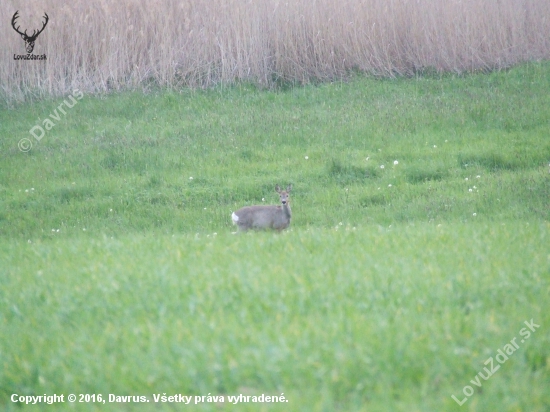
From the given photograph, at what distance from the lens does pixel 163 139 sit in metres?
15.8

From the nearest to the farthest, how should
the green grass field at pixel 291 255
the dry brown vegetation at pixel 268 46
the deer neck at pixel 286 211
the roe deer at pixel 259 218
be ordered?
the green grass field at pixel 291 255, the roe deer at pixel 259 218, the deer neck at pixel 286 211, the dry brown vegetation at pixel 268 46

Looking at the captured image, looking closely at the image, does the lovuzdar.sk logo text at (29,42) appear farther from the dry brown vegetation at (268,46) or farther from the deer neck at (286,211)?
the deer neck at (286,211)

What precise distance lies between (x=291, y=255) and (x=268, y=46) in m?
12.1

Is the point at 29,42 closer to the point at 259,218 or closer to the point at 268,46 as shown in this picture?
the point at 268,46

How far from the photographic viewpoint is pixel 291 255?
7844 millimetres

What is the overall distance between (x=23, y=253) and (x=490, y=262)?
18.6ft

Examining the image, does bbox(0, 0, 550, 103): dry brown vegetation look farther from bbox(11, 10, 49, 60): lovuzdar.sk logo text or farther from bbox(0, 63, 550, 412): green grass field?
bbox(0, 63, 550, 412): green grass field

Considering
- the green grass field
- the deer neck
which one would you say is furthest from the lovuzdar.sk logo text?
the deer neck

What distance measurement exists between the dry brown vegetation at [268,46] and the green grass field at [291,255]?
5.50 ft

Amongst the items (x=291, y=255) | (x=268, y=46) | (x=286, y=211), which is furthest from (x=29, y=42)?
(x=291, y=255)

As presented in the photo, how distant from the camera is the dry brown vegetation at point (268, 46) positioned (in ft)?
61.4

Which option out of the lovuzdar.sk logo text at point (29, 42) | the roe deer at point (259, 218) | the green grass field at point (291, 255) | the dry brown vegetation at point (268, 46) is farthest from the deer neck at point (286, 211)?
the lovuzdar.sk logo text at point (29, 42)

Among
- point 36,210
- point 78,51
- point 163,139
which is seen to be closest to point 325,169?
point 163,139

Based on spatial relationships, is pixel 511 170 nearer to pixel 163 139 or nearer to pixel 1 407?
pixel 163 139
